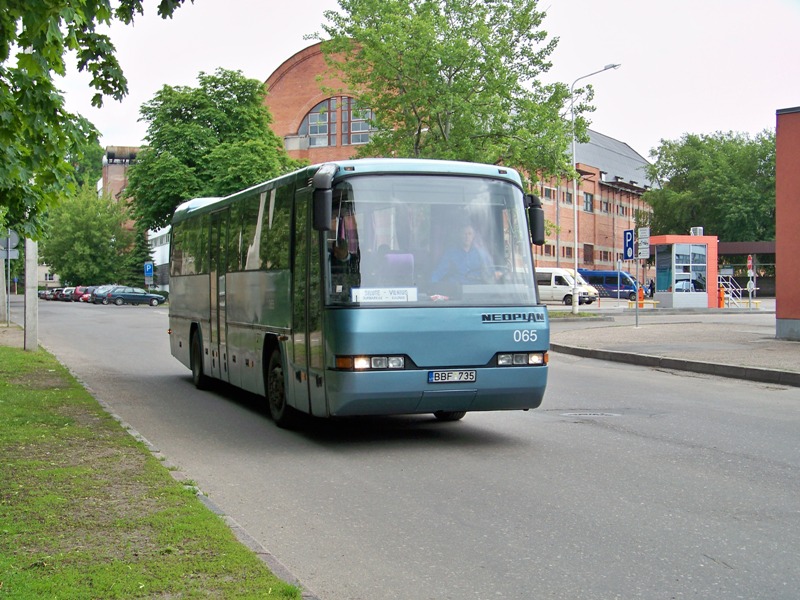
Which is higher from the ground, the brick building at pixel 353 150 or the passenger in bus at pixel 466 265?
the brick building at pixel 353 150

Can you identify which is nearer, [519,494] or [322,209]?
[519,494]

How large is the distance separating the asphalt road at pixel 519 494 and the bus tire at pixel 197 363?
1.55 metres

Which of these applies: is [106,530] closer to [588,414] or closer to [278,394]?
[278,394]

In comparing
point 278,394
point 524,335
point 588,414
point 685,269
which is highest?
point 685,269

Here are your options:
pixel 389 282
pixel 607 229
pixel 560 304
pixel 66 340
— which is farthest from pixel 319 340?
pixel 607 229

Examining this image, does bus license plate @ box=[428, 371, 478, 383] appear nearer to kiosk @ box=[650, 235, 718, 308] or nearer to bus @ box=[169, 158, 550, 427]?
bus @ box=[169, 158, 550, 427]

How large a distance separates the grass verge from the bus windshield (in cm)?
260

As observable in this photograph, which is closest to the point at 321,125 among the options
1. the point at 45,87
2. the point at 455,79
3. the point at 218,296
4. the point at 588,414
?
the point at 455,79

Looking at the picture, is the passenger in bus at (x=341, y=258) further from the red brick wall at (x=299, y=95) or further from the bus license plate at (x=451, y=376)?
the red brick wall at (x=299, y=95)

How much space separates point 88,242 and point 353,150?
32033 mm

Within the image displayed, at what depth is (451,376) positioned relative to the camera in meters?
9.38

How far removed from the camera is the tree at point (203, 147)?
5578cm

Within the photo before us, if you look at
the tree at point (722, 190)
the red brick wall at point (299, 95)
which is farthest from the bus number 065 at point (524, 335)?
the tree at point (722, 190)

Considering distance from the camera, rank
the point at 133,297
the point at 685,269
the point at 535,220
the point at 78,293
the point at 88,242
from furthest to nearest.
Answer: the point at 88,242, the point at 78,293, the point at 133,297, the point at 685,269, the point at 535,220
